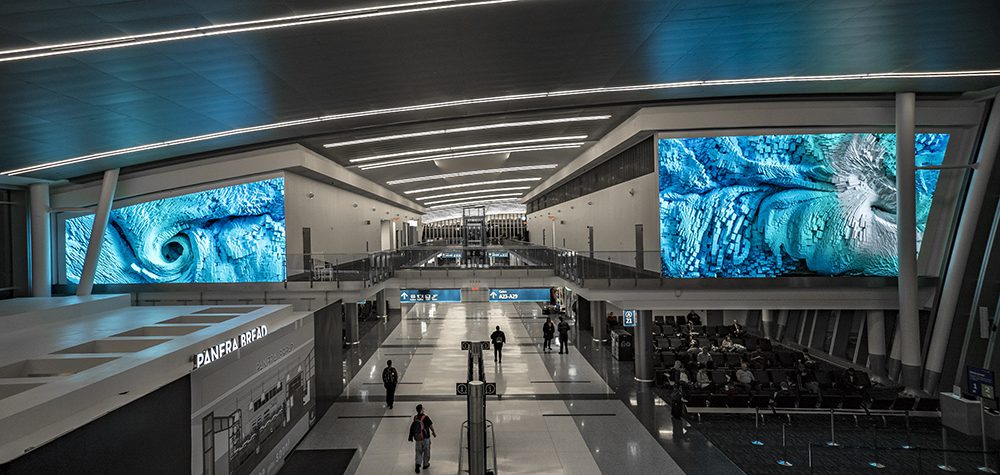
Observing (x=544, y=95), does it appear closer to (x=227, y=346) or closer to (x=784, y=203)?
(x=784, y=203)

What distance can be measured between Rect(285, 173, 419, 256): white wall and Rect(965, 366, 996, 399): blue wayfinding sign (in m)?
15.0

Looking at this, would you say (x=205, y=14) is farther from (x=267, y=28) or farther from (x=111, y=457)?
(x=111, y=457)

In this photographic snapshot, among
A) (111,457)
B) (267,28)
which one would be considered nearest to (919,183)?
(267,28)

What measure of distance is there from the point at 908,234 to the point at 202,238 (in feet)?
59.3

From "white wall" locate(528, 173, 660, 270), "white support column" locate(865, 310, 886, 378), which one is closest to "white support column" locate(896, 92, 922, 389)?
"white support column" locate(865, 310, 886, 378)

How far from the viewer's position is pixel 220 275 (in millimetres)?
14352

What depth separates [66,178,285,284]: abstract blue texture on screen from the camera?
1422 centimetres

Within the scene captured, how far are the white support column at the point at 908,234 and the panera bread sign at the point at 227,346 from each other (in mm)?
13455

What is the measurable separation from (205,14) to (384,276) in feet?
36.7

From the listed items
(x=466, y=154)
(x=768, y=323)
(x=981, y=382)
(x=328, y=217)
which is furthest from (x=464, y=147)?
(x=981, y=382)

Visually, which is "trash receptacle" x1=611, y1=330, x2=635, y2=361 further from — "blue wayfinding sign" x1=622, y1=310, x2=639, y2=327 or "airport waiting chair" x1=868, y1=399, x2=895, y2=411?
"airport waiting chair" x1=868, y1=399, x2=895, y2=411

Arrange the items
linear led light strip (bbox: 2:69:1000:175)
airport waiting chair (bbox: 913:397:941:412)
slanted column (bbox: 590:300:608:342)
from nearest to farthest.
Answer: airport waiting chair (bbox: 913:397:941:412)
linear led light strip (bbox: 2:69:1000:175)
slanted column (bbox: 590:300:608:342)

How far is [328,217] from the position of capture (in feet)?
60.6

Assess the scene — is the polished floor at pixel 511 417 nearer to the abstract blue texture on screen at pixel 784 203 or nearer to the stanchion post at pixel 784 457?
the stanchion post at pixel 784 457
